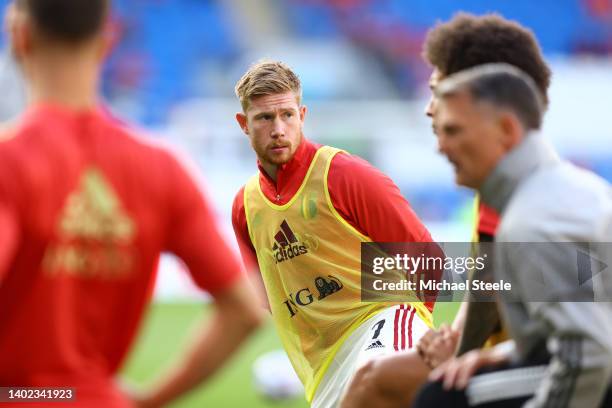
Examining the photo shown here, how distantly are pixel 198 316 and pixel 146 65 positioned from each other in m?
11.3

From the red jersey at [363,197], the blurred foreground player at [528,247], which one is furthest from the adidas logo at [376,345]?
the blurred foreground player at [528,247]

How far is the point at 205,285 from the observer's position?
309cm

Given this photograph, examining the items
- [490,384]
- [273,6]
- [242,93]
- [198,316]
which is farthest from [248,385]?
[273,6]

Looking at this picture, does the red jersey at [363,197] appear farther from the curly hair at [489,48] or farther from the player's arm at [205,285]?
the player's arm at [205,285]

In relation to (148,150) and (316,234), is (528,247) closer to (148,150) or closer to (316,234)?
(148,150)

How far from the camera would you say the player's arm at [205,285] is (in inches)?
119

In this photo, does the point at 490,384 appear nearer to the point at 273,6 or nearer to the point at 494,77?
the point at 494,77

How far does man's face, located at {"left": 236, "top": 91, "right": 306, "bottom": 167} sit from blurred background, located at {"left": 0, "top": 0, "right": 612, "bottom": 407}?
48.6 feet

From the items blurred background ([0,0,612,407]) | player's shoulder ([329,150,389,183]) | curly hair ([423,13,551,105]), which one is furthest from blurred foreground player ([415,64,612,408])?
blurred background ([0,0,612,407])

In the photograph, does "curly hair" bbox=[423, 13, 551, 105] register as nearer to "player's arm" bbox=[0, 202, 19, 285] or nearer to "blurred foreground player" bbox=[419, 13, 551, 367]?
"blurred foreground player" bbox=[419, 13, 551, 367]

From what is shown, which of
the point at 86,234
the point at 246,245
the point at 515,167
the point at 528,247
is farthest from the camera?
the point at 246,245

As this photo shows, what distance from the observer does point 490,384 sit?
350 cm

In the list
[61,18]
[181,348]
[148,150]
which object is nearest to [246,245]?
[148,150]

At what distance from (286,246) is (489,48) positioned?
166 centimetres
